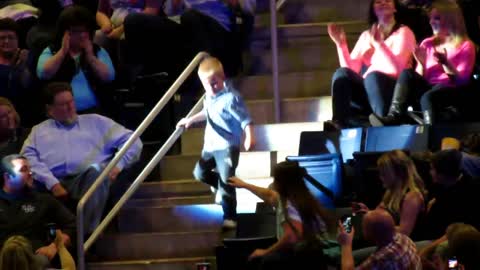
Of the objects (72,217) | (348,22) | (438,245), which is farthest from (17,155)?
(348,22)

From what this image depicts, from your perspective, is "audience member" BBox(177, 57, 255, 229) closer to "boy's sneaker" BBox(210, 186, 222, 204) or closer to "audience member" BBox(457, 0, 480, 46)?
"boy's sneaker" BBox(210, 186, 222, 204)

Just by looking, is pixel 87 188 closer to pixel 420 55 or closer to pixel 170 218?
pixel 170 218

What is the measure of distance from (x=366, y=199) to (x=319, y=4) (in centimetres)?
295

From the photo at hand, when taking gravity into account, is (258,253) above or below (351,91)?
below

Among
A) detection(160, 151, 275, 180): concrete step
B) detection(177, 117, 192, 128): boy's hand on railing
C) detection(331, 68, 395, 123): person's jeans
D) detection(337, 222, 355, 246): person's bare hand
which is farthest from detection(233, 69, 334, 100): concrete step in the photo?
detection(337, 222, 355, 246): person's bare hand

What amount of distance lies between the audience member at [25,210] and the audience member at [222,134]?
93 centimetres

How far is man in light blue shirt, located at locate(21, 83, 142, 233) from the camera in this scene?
320 inches

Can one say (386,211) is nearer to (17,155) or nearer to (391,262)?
(391,262)

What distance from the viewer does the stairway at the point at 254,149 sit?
27.0 feet

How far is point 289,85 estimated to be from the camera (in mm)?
9703

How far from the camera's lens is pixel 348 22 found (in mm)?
10203

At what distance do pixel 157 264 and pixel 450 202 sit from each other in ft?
6.06

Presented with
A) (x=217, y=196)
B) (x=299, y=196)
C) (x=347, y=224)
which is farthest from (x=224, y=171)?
(x=347, y=224)

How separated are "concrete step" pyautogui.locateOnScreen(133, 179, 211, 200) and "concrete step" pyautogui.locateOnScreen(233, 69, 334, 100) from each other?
113cm
